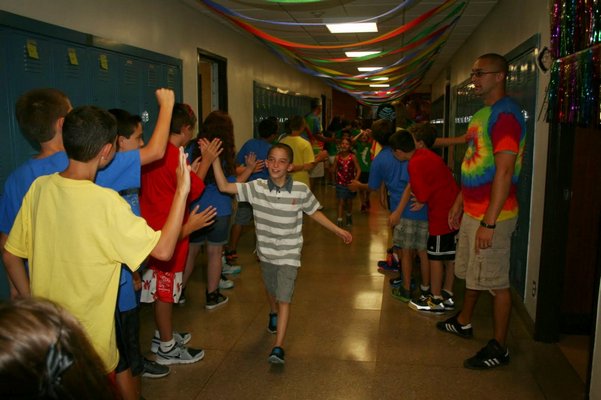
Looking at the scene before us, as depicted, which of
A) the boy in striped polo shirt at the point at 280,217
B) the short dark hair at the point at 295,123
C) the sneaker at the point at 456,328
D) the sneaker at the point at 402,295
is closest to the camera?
the boy in striped polo shirt at the point at 280,217

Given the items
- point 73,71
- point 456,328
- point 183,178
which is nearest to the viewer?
point 183,178

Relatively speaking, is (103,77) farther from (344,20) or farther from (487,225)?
(344,20)

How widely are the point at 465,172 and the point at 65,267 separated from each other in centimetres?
260

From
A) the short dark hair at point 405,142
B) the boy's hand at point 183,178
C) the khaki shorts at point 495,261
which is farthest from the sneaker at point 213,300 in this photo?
the boy's hand at point 183,178

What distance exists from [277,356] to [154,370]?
0.80 meters

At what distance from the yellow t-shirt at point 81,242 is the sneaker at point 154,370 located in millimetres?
1425

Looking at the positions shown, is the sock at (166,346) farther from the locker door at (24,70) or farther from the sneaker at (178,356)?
the locker door at (24,70)

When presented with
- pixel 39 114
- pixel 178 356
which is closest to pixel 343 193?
pixel 178 356

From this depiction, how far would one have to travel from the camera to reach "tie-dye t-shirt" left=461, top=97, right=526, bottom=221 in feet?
10.5

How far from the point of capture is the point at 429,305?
451cm

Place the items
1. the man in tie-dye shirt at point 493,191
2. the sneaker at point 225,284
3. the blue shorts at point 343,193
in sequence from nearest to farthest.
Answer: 1. the man in tie-dye shirt at point 493,191
2. the sneaker at point 225,284
3. the blue shorts at point 343,193

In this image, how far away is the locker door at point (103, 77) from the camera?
4.45 metres

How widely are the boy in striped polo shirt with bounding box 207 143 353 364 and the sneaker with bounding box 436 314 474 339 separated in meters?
1.19

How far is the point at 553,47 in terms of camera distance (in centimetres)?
329
